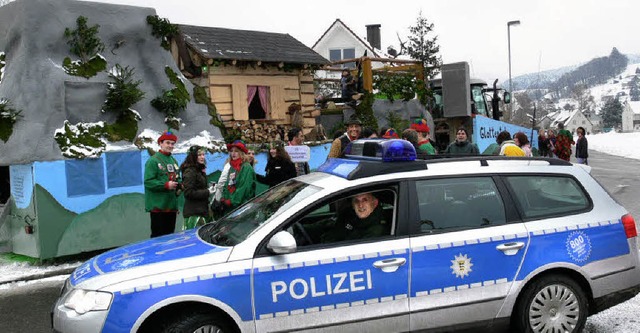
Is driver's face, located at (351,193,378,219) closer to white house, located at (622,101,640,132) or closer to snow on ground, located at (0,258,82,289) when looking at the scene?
snow on ground, located at (0,258,82,289)

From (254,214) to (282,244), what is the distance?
0.75m

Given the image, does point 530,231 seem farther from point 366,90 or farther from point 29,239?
point 366,90

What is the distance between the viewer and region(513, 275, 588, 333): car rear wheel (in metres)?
4.44

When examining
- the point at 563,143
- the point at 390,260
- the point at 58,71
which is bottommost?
the point at 390,260

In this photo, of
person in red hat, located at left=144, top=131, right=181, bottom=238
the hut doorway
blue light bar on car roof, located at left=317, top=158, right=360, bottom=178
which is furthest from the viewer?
the hut doorway

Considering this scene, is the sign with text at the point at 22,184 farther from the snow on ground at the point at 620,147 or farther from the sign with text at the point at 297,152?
the snow on ground at the point at 620,147

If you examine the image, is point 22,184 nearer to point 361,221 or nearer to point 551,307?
point 361,221

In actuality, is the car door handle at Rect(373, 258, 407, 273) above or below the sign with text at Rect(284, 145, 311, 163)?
below

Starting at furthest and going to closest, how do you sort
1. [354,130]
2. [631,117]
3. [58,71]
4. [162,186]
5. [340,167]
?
[631,117] < [58,71] < [354,130] < [162,186] < [340,167]

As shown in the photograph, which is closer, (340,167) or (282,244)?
(282,244)

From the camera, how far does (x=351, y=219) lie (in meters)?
4.35

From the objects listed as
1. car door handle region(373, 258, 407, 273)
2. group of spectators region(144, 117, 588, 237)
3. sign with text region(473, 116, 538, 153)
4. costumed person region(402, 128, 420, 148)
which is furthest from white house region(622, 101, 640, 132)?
car door handle region(373, 258, 407, 273)

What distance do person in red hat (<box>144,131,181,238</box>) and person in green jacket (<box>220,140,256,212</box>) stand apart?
2.10 ft

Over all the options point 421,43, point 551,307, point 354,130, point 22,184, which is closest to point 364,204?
point 551,307
